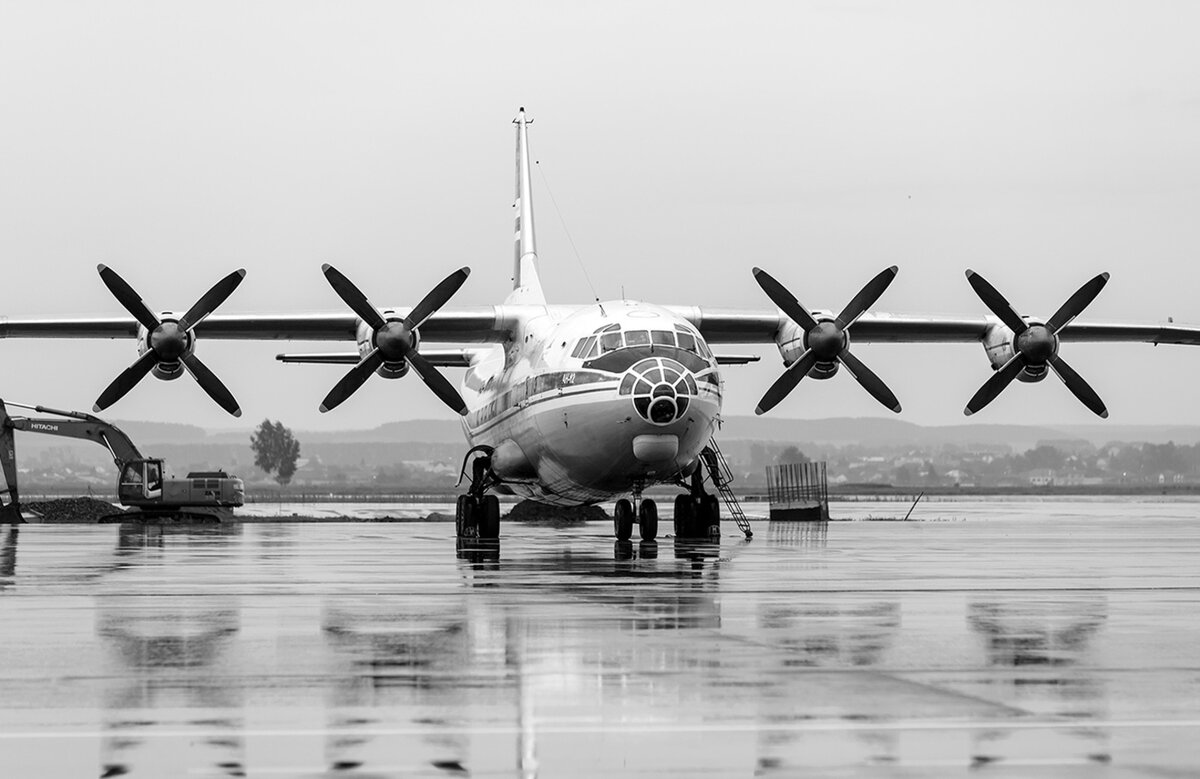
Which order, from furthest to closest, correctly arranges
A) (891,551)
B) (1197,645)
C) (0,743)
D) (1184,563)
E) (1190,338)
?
(1190,338)
(891,551)
(1184,563)
(1197,645)
(0,743)

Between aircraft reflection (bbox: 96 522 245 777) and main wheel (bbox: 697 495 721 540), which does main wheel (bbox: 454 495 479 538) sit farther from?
aircraft reflection (bbox: 96 522 245 777)

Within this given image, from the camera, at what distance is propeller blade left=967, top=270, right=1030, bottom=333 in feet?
109

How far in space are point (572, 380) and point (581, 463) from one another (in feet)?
5.22

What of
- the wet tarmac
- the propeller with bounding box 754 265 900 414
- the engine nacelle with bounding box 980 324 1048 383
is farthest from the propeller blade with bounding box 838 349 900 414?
the wet tarmac

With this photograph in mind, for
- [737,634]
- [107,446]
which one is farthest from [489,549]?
[107,446]

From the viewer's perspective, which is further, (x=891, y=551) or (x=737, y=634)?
(x=891, y=551)

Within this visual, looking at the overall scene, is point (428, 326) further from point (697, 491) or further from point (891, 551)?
point (891, 551)

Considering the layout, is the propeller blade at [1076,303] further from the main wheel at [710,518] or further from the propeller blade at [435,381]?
the propeller blade at [435,381]

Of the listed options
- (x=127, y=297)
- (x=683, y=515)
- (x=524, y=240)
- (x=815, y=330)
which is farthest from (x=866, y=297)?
(x=127, y=297)

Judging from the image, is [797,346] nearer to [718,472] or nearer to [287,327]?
[718,472]

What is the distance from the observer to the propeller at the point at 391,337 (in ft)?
100

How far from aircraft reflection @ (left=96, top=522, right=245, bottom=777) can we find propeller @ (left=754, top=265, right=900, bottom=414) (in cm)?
1620

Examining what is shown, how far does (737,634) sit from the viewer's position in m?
12.3

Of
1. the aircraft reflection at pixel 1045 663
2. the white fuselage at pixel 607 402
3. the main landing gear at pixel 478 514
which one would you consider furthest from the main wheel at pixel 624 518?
the aircraft reflection at pixel 1045 663
